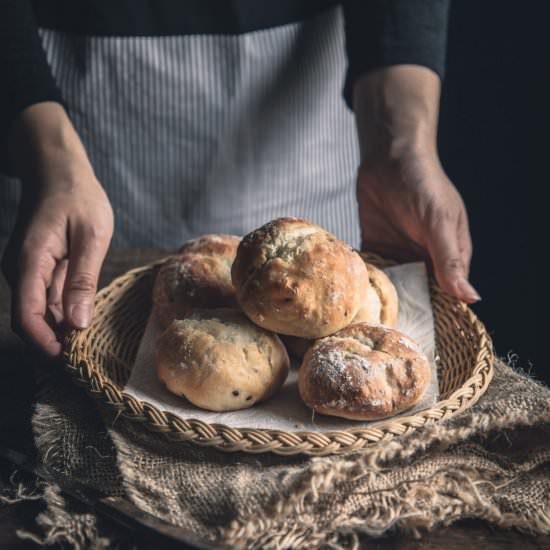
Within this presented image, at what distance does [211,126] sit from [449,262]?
0.84 meters

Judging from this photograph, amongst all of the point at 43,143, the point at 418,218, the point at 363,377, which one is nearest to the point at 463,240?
the point at 418,218

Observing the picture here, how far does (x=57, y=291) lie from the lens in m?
1.45

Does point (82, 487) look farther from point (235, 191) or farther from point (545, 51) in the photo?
point (545, 51)

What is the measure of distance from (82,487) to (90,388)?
164 mm

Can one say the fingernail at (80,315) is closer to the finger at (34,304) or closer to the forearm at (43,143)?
the finger at (34,304)

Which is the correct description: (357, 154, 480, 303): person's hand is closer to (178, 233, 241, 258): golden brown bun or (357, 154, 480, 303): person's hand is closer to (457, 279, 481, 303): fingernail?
(457, 279, 481, 303): fingernail

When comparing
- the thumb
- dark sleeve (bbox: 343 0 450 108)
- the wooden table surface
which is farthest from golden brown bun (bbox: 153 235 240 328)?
dark sleeve (bbox: 343 0 450 108)

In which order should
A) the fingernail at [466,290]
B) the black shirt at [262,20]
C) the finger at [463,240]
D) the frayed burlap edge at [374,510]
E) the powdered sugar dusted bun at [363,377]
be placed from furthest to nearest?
1. the black shirt at [262,20]
2. the finger at [463,240]
3. the fingernail at [466,290]
4. the powdered sugar dusted bun at [363,377]
5. the frayed burlap edge at [374,510]

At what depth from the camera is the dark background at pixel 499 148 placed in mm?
2328

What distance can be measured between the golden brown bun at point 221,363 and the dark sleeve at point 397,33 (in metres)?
0.96

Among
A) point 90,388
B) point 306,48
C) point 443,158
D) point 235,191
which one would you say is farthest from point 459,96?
point 90,388

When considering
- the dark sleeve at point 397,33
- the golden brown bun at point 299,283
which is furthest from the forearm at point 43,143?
the dark sleeve at point 397,33

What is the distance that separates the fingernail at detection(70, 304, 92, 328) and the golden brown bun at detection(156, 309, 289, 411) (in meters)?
0.15

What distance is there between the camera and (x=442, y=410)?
1127 millimetres
